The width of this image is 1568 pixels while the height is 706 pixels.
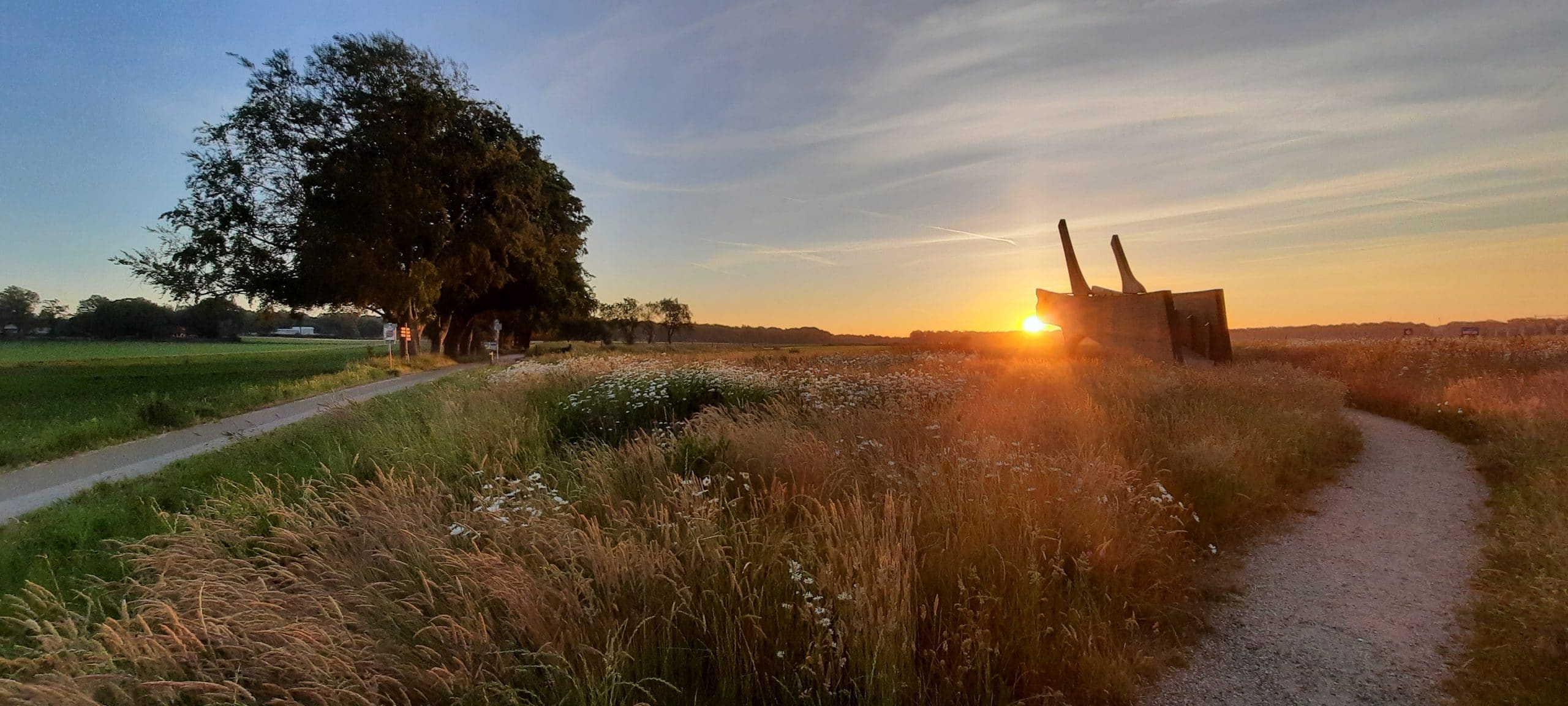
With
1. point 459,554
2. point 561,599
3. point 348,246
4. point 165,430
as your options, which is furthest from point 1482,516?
point 348,246

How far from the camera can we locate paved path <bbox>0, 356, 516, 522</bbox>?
884 cm

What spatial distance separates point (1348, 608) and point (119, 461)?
51.1 feet

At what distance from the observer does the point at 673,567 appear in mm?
3779

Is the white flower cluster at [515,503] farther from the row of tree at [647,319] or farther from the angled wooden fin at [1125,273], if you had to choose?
the row of tree at [647,319]

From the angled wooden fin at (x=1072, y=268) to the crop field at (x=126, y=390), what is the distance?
23967 mm

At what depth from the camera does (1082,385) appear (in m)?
12.3

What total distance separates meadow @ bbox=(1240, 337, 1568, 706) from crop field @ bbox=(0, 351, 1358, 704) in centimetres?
147

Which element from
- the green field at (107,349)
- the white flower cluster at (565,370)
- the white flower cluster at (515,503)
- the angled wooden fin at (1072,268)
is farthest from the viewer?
the green field at (107,349)

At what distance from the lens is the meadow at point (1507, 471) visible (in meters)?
3.67

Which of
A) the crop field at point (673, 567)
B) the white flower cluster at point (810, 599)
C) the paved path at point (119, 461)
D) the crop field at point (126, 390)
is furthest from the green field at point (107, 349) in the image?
the white flower cluster at point (810, 599)

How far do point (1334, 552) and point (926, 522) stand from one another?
12.2ft

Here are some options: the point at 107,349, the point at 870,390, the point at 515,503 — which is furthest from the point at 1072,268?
the point at 107,349

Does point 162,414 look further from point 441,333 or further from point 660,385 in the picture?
point 441,333

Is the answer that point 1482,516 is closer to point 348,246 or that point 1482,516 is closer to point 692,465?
point 692,465
